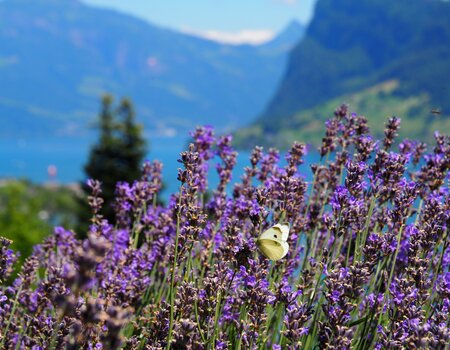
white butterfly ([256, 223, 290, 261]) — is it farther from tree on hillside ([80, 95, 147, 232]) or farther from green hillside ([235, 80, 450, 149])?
green hillside ([235, 80, 450, 149])

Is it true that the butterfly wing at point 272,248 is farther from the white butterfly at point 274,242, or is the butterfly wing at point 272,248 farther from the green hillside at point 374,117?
the green hillside at point 374,117

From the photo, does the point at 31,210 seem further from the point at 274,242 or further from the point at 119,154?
the point at 274,242

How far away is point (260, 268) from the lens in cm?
214

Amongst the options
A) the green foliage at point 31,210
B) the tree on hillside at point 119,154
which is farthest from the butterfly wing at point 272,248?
the tree on hillside at point 119,154

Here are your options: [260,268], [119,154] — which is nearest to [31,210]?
[119,154]

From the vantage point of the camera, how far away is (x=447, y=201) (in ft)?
8.99

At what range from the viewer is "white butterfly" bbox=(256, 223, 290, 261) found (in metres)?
2.12

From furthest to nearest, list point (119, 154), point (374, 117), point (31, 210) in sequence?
point (374, 117)
point (31, 210)
point (119, 154)

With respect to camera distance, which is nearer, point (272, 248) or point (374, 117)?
point (272, 248)

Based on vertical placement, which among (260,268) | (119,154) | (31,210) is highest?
(31,210)

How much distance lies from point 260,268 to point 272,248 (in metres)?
0.09

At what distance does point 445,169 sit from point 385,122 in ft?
1.55

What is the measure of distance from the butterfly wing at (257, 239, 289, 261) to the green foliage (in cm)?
1844

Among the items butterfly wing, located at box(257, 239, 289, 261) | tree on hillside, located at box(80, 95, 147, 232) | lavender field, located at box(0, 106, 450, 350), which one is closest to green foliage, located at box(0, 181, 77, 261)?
tree on hillside, located at box(80, 95, 147, 232)
